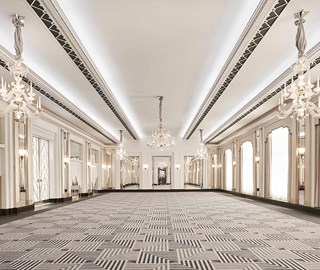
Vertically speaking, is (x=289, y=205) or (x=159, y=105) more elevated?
(x=159, y=105)

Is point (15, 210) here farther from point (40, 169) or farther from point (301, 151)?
point (301, 151)

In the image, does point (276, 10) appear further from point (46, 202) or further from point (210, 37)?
point (46, 202)

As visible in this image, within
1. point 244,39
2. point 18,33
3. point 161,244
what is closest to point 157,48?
point 244,39

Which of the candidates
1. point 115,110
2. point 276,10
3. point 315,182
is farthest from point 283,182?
point 276,10

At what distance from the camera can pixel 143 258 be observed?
143 inches

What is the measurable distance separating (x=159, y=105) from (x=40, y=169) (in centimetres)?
477

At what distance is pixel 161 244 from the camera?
14.2ft

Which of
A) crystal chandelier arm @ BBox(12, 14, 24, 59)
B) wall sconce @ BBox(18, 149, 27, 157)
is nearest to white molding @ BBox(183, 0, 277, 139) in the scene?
crystal chandelier arm @ BBox(12, 14, 24, 59)

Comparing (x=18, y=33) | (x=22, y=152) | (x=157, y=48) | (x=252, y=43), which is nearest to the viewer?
(x=18, y=33)

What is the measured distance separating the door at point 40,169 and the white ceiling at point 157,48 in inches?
70.1

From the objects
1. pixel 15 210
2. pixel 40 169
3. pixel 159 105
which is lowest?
pixel 15 210

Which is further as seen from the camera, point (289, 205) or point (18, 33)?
point (289, 205)

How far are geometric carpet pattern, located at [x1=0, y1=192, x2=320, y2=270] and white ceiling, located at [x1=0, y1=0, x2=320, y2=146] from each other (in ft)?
10.1

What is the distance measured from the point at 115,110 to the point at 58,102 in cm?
222
